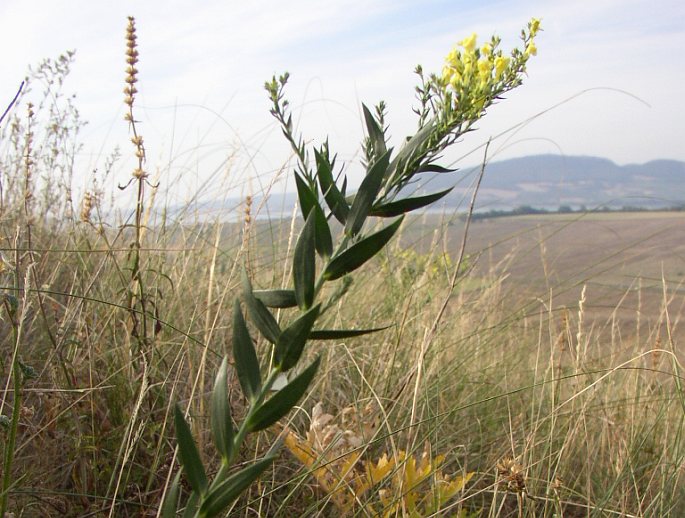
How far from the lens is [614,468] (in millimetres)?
1826

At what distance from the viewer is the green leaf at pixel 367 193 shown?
85 centimetres

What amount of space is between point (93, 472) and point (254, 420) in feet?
3.17

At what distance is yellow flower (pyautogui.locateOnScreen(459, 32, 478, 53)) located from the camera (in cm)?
99

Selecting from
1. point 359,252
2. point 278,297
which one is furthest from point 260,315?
point 359,252

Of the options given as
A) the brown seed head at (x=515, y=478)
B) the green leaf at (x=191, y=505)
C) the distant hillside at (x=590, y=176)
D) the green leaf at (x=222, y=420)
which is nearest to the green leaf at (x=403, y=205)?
the green leaf at (x=222, y=420)

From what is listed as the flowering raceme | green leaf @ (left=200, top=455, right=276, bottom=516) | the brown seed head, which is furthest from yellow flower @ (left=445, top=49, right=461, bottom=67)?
the brown seed head

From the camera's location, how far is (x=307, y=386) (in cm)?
82

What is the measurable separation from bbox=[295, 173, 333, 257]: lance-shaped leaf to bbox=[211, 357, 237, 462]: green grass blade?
190 millimetres

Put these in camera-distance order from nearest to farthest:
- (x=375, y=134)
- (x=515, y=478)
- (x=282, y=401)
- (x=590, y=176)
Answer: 1. (x=282, y=401)
2. (x=375, y=134)
3. (x=515, y=478)
4. (x=590, y=176)

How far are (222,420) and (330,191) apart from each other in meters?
0.32

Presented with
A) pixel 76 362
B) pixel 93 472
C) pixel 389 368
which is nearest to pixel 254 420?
pixel 93 472

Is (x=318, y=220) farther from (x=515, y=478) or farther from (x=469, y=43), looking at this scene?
(x=515, y=478)

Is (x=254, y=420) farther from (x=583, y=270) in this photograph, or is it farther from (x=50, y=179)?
(x=50, y=179)

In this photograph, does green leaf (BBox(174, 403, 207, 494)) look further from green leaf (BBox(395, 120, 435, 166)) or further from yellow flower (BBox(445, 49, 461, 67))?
yellow flower (BBox(445, 49, 461, 67))
